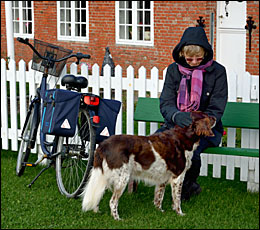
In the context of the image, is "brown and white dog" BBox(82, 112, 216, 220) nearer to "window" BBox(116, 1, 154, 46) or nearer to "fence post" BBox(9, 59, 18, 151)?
"fence post" BBox(9, 59, 18, 151)

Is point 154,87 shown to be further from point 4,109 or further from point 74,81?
point 4,109

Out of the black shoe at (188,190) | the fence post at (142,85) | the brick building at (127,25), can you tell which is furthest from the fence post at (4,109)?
the brick building at (127,25)

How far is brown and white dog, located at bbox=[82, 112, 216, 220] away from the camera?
5340 millimetres

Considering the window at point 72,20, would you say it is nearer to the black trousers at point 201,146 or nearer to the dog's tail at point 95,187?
the black trousers at point 201,146

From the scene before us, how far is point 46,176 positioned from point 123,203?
4.29 feet

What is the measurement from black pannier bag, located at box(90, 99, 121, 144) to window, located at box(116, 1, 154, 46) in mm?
9667

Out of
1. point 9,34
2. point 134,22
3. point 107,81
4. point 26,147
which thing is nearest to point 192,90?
point 107,81

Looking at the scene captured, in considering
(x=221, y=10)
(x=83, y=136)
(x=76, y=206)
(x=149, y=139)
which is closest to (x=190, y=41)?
(x=149, y=139)

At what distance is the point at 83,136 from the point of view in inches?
246

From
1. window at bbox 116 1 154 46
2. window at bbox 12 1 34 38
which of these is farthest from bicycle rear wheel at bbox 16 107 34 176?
window at bbox 12 1 34 38

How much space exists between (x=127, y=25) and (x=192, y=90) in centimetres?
1045

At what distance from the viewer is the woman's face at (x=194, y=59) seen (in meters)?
5.83

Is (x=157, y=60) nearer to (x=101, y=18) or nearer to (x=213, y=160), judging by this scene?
(x=101, y=18)

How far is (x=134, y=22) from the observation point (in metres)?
16.0
